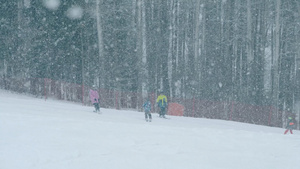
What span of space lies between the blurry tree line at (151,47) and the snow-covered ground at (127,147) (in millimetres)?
13196

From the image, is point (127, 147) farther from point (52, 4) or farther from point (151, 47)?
point (52, 4)

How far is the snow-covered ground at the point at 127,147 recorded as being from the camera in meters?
7.27

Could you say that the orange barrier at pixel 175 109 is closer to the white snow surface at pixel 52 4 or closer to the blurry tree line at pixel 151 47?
the blurry tree line at pixel 151 47

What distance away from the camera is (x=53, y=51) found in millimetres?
27250

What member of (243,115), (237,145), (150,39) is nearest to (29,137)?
(237,145)

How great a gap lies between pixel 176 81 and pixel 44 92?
13193mm

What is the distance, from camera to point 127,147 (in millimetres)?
9000

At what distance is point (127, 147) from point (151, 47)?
21984mm

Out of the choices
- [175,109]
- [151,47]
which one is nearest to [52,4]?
[151,47]

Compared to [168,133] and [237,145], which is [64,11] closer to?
[168,133]

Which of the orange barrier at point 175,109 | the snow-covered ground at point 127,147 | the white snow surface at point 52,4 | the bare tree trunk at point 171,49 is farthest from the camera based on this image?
the bare tree trunk at point 171,49

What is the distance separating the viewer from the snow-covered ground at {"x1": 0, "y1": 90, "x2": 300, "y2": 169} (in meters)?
7.27

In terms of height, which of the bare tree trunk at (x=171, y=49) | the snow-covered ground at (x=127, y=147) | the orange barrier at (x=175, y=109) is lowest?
the snow-covered ground at (x=127, y=147)

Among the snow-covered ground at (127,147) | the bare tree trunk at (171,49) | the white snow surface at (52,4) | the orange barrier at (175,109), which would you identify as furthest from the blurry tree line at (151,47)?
the snow-covered ground at (127,147)
